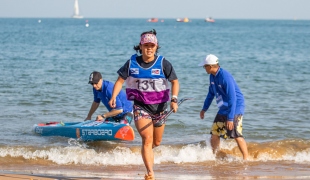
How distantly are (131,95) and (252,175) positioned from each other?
87.3 inches

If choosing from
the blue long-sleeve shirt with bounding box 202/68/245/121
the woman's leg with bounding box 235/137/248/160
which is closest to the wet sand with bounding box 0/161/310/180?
the woman's leg with bounding box 235/137/248/160

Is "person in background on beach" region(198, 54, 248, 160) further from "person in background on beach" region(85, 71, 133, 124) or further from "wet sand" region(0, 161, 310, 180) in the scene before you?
"person in background on beach" region(85, 71, 133, 124)

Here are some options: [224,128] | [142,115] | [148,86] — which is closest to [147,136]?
[142,115]

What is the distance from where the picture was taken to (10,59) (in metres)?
28.2

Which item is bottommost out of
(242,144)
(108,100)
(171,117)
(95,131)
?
(171,117)

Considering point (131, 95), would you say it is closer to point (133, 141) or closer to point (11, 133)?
point (133, 141)

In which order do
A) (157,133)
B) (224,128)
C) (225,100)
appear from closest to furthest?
(157,133) → (225,100) → (224,128)

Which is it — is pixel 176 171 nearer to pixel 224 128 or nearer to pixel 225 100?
pixel 224 128

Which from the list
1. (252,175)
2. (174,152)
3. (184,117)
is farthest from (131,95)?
(184,117)

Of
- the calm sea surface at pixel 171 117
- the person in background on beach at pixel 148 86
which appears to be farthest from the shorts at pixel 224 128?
the person in background on beach at pixel 148 86

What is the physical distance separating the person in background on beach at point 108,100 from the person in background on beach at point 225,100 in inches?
72.6

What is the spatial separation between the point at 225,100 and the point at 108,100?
7.53ft

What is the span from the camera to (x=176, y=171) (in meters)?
8.12

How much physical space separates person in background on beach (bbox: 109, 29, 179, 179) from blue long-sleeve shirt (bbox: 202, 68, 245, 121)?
1501 mm
